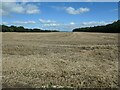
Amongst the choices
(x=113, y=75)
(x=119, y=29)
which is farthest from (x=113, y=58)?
(x=119, y=29)

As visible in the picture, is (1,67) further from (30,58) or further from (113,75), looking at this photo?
(113,75)

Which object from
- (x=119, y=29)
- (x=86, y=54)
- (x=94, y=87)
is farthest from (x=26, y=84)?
(x=119, y=29)

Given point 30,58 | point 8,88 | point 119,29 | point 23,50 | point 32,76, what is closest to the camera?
point 8,88

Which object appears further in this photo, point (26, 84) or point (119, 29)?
point (119, 29)

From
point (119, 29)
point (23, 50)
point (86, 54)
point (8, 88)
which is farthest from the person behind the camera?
point (119, 29)

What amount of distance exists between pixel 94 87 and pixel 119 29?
29.8 metres

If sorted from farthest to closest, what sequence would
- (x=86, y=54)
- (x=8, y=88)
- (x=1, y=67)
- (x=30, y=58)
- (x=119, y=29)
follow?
(x=119, y=29) → (x=86, y=54) → (x=30, y=58) → (x=1, y=67) → (x=8, y=88)

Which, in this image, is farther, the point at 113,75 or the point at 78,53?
the point at 78,53

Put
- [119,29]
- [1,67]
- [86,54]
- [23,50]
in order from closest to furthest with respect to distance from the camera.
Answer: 1. [1,67]
2. [86,54]
3. [23,50]
4. [119,29]

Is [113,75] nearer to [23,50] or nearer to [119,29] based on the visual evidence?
[23,50]

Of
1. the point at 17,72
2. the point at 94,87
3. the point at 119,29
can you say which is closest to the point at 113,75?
the point at 94,87

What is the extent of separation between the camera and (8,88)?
10.0 m

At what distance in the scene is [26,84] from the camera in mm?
10375

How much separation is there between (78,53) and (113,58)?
2.15 m
